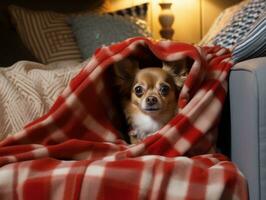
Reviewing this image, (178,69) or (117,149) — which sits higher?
(178,69)

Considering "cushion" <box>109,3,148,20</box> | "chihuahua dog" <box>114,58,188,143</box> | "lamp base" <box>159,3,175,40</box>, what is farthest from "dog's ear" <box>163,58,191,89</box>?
"lamp base" <box>159,3,175,40</box>

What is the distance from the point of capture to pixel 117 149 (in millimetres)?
1073

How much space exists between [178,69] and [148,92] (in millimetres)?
A: 117

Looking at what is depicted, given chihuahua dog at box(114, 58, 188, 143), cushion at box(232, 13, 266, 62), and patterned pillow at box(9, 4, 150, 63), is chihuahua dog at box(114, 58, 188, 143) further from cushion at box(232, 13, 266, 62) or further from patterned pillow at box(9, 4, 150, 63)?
patterned pillow at box(9, 4, 150, 63)

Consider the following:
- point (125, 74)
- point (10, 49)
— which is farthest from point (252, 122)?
point (10, 49)

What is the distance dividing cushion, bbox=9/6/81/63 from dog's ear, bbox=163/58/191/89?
33.2 inches

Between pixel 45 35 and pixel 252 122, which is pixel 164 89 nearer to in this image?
pixel 252 122

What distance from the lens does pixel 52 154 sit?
3.34 ft

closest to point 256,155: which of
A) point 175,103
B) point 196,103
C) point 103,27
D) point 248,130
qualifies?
point 248,130

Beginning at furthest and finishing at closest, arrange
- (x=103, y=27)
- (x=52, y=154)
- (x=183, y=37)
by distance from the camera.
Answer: (x=183, y=37) → (x=103, y=27) → (x=52, y=154)

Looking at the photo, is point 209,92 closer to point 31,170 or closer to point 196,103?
point 196,103

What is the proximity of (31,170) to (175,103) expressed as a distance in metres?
0.49

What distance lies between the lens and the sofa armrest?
89 centimetres

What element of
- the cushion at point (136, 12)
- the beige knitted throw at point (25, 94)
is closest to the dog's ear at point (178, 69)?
the beige knitted throw at point (25, 94)
